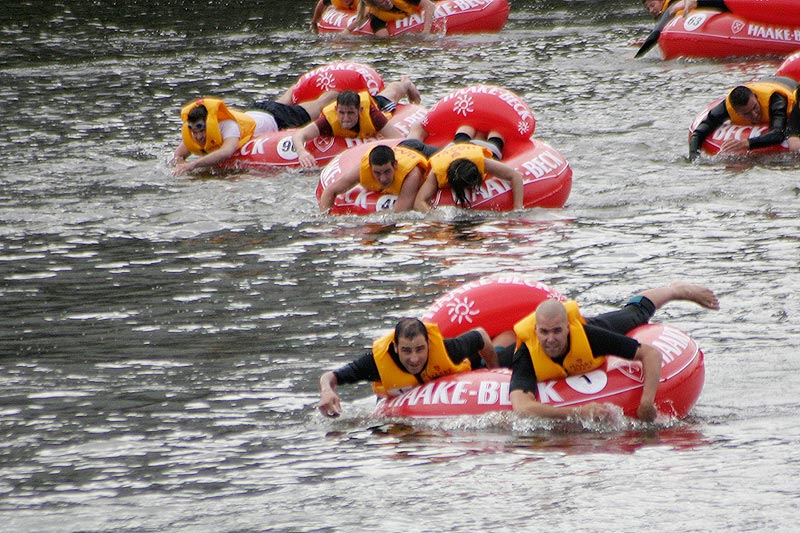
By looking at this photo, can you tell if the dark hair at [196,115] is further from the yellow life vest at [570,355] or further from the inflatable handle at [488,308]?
the yellow life vest at [570,355]

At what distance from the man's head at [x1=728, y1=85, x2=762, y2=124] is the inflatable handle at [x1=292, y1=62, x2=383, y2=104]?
4201 mm

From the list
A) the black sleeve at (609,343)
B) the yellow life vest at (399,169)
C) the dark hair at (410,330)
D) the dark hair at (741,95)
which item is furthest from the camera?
the dark hair at (741,95)

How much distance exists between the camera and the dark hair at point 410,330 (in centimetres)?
809

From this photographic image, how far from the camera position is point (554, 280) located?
11055 mm

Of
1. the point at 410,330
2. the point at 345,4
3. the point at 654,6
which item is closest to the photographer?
the point at 410,330

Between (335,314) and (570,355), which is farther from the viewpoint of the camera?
(335,314)

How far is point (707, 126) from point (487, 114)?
8.02 ft

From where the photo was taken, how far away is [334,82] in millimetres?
16469

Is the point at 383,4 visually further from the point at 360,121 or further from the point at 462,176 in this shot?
the point at 462,176

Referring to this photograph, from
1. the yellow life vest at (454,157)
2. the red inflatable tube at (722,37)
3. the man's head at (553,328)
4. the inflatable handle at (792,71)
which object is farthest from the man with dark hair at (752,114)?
the man's head at (553,328)

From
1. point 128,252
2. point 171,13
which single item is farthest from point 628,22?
point 128,252

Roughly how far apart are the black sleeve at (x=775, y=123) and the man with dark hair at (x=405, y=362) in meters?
6.83

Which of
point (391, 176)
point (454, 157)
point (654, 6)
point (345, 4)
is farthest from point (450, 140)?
point (345, 4)

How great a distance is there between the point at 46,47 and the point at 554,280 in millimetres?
16037
